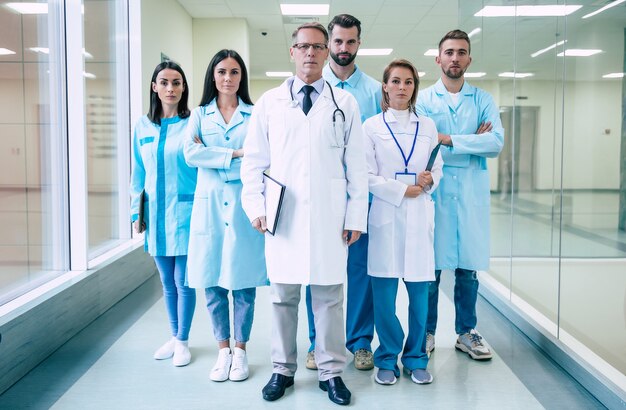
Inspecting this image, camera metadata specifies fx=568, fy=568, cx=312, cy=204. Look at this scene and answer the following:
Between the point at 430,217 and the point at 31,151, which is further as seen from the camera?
the point at 31,151

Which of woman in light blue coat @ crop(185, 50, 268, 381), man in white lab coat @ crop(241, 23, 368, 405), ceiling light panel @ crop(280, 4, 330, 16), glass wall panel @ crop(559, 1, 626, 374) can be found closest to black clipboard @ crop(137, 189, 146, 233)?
woman in light blue coat @ crop(185, 50, 268, 381)

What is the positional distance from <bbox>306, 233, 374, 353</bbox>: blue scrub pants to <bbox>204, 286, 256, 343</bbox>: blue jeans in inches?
11.5

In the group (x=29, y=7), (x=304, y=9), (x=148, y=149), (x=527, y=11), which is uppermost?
(x=304, y=9)

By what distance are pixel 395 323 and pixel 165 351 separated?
121cm

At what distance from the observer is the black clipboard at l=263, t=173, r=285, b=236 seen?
224 cm

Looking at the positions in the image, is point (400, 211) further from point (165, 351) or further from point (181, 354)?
point (165, 351)

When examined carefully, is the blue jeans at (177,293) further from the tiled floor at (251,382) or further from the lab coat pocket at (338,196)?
the lab coat pocket at (338,196)

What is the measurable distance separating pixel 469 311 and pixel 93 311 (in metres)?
2.25

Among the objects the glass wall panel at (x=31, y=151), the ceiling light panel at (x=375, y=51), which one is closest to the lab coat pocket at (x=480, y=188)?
the glass wall panel at (x=31, y=151)

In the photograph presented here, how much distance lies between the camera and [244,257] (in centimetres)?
256

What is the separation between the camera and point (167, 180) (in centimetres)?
278

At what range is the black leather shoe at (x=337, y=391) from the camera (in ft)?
7.70

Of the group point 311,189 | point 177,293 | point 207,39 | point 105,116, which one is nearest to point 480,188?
point 311,189

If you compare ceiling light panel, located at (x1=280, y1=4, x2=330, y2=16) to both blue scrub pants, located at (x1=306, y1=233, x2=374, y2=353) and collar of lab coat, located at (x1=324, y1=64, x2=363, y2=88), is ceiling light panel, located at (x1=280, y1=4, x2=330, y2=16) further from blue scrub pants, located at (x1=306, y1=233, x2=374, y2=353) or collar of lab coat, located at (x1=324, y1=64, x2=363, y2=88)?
blue scrub pants, located at (x1=306, y1=233, x2=374, y2=353)
